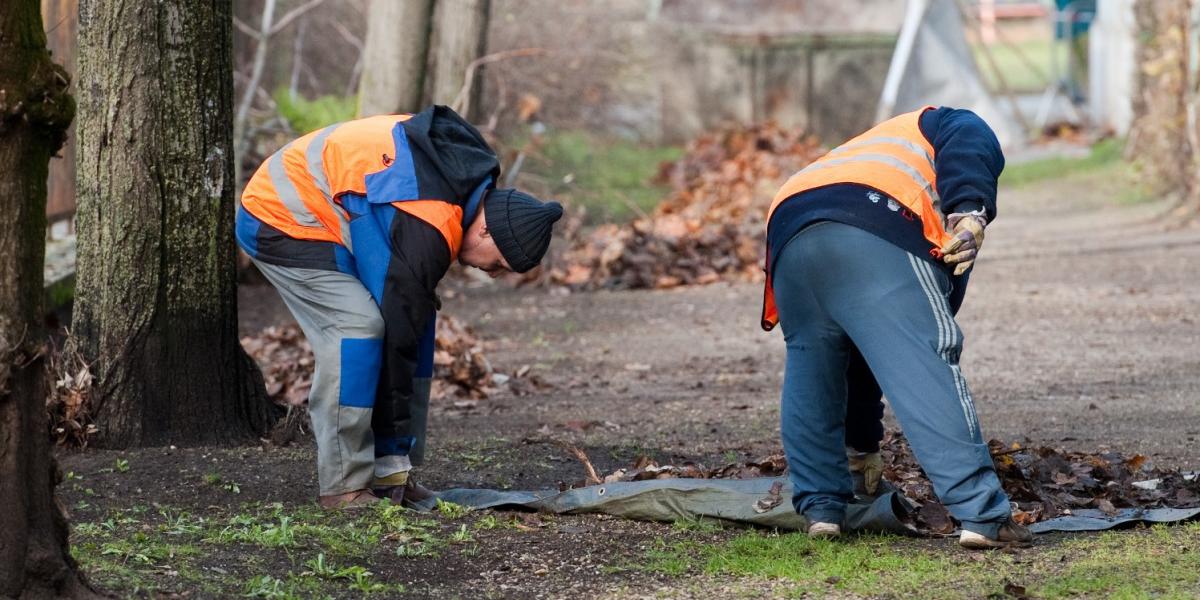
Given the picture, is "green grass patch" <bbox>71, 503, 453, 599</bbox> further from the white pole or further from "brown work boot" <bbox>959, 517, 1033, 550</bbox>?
the white pole

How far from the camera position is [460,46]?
13102mm

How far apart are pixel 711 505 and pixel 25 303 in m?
2.40

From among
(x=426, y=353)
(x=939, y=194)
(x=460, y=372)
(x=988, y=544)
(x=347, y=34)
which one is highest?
(x=347, y=34)

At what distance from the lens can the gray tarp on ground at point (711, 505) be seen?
4.70 metres

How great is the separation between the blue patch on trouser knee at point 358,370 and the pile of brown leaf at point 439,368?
237 centimetres

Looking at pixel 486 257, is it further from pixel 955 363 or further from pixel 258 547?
pixel 955 363

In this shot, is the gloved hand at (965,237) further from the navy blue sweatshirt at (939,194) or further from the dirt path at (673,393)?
the dirt path at (673,393)

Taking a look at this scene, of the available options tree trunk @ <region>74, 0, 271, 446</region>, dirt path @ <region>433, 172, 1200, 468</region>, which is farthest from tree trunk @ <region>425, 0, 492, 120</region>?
tree trunk @ <region>74, 0, 271, 446</region>

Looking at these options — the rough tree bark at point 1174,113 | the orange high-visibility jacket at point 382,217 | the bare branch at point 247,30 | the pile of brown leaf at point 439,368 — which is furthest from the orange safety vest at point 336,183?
the rough tree bark at point 1174,113

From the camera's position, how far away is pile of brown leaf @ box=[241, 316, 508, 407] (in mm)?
7574

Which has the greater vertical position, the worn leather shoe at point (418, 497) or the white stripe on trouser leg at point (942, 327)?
the white stripe on trouser leg at point (942, 327)

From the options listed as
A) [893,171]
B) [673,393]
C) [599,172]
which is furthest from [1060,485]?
[599,172]

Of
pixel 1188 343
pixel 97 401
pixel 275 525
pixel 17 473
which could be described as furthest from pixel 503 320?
pixel 17 473

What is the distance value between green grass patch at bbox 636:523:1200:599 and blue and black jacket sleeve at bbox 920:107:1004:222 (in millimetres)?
1057
